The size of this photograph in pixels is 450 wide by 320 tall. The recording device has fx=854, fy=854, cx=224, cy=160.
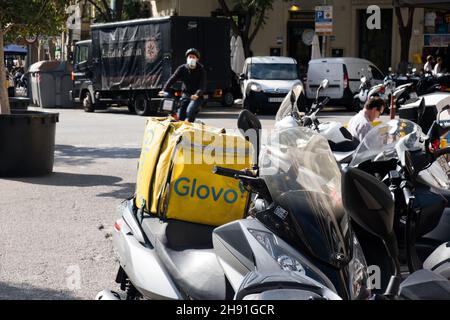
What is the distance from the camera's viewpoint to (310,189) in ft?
11.9

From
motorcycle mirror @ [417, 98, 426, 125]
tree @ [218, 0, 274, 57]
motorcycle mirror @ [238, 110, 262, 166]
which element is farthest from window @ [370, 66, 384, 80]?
motorcycle mirror @ [238, 110, 262, 166]

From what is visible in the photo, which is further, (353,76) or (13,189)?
(353,76)

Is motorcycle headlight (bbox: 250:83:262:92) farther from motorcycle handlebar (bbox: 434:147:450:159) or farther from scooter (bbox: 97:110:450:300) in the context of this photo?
scooter (bbox: 97:110:450:300)

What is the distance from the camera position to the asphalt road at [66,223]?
637 cm

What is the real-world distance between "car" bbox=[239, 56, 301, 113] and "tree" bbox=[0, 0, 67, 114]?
38.3ft

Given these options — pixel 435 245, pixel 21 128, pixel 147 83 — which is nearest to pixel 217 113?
pixel 147 83

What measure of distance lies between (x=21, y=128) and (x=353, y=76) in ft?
54.4

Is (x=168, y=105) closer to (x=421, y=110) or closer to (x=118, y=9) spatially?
Answer: (x=421, y=110)

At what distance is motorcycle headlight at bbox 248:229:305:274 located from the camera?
345cm

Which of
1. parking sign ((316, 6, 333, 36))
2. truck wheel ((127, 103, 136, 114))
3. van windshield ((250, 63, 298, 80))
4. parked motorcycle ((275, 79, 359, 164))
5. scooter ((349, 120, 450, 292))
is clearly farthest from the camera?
parking sign ((316, 6, 333, 36))

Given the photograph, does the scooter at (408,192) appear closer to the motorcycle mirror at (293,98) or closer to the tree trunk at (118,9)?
the motorcycle mirror at (293,98)

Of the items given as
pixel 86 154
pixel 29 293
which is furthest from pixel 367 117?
pixel 86 154
